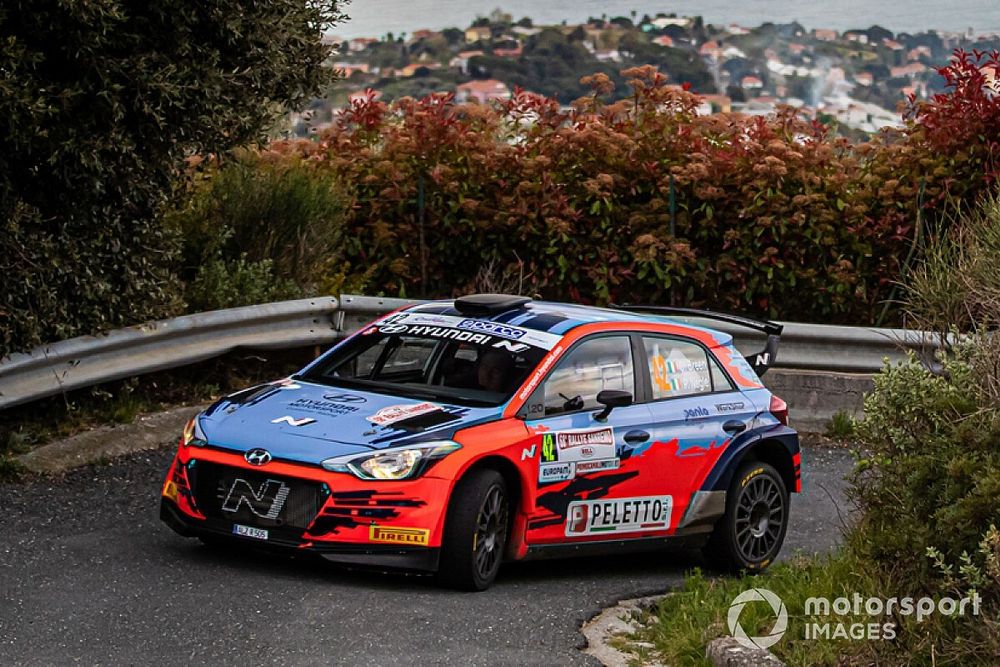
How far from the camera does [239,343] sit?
→ 12.7 meters

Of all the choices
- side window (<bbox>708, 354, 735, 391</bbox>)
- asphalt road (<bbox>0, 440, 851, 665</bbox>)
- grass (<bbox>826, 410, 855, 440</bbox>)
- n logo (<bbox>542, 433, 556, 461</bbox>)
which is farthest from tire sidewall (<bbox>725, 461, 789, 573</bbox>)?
grass (<bbox>826, 410, 855, 440</bbox>)

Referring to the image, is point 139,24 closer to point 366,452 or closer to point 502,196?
point 366,452

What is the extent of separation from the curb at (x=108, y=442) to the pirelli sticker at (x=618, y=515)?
3.74 metres

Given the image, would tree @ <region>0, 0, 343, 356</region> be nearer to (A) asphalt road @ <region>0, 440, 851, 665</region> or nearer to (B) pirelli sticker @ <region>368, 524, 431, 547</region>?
(A) asphalt road @ <region>0, 440, 851, 665</region>

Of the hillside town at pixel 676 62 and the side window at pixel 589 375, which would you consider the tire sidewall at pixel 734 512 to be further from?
the hillside town at pixel 676 62

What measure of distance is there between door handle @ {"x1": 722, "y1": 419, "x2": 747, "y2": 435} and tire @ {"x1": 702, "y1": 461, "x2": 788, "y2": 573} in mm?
236

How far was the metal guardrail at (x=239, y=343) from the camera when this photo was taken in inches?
433

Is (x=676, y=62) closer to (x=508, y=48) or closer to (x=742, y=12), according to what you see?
(x=508, y=48)

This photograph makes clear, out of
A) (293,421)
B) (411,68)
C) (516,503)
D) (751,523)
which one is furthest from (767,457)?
(411,68)

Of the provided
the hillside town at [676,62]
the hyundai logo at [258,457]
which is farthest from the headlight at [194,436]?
the hillside town at [676,62]

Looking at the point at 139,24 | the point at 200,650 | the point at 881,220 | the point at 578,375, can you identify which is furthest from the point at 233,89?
the point at 881,220

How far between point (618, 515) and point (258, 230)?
5.85 meters

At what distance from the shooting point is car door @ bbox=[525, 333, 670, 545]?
9094mm

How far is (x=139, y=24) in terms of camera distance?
35.7 feet
